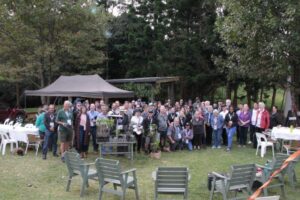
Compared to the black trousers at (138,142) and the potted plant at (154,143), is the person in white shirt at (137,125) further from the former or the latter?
the potted plant at (154,143)

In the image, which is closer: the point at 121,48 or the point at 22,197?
the point at 22,197

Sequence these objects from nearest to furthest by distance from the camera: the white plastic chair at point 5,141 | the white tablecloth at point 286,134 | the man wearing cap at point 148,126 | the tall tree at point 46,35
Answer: the white tablecloth at point 286,134 < the man wearing cap at point 148,126 < the white plastic chair at point 5,141 < the tall tree at point 46,35

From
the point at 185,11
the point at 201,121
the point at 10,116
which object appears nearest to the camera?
the point at 201,121

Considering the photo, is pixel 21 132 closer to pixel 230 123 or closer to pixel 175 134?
pixel 175 134

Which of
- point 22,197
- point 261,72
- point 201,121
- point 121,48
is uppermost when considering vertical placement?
point 121,48

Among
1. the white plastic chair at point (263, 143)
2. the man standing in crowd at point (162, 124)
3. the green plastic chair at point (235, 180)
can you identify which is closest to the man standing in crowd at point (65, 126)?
the man standing in crowd at point (162, 124)

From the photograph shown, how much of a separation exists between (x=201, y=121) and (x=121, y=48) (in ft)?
47.4

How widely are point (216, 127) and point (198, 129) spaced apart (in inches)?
25.8

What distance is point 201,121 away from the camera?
1452 cm

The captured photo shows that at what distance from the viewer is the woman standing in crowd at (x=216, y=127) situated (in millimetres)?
14469

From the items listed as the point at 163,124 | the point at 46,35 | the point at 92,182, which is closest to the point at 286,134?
the point at 163,124

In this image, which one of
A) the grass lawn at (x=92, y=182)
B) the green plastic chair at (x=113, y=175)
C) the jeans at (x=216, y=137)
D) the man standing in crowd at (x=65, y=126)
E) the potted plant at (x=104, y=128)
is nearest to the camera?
the green plastic chair at (x=113, y=175)

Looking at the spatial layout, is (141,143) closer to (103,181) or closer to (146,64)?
(103,181)

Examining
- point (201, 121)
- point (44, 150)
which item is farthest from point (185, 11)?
point (44, 150)
